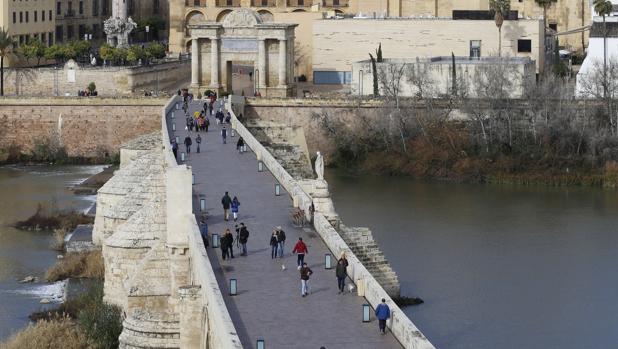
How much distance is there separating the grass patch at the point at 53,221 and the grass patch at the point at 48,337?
20039mm

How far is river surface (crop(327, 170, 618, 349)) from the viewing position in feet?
165

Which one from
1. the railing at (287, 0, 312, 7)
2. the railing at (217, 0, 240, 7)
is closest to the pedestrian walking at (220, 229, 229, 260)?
the railing at (217, 0, 240, 7)

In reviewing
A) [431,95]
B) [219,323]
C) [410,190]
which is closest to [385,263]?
[219,323]

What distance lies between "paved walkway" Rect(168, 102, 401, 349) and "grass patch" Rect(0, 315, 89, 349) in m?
4.34

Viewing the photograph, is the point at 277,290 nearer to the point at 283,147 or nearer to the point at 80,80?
the point at 283,147

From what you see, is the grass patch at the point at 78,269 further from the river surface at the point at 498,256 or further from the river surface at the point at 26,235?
the river surface at the point at 498,256

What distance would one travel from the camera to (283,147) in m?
67.7

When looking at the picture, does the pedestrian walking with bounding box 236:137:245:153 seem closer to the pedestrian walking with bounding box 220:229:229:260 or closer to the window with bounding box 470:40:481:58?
the pedestrian walking with bounding box 220:229:229:260

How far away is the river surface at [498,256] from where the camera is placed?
165ft

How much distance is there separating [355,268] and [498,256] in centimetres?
2347

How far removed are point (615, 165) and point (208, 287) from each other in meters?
48.3

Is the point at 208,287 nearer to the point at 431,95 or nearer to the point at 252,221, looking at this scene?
the point at 252,221

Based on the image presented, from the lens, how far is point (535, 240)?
6456 cm

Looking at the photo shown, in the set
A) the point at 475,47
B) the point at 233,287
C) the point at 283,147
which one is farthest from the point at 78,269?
the point at 475,47
